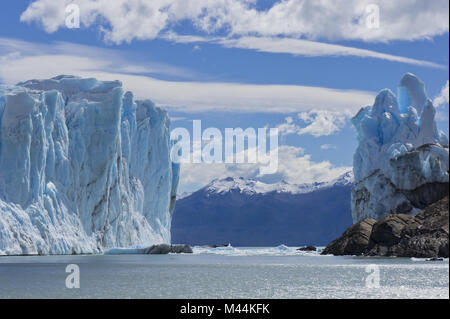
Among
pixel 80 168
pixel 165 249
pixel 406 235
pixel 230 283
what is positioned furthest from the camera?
pixel 165 249

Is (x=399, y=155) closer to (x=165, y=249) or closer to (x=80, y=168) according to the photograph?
(x=165, y=249)

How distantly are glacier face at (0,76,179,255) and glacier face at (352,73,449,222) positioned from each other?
23.2 metres

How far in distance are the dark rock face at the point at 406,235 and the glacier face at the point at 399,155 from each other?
8215mm

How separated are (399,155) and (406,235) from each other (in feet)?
51.0

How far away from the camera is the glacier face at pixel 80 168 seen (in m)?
59.3

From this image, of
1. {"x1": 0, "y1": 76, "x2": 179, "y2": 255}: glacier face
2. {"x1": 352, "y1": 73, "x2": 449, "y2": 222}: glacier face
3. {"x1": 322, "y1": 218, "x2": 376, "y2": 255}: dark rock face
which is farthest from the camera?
{"x1": 352, "y1": 73, "x2": 449, "y2": 222}: glacier face

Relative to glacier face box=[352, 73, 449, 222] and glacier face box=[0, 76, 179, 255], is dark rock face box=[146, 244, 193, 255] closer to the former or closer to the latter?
glacier face box=[0, 76, 179, 255]

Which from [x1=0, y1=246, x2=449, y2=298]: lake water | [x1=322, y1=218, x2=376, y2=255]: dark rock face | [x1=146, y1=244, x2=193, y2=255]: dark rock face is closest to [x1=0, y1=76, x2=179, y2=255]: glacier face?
[x1=146, y1=244, x2=193, y2=255]: dark rock face

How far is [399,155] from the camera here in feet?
225

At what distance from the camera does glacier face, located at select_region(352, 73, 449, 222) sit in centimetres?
6619

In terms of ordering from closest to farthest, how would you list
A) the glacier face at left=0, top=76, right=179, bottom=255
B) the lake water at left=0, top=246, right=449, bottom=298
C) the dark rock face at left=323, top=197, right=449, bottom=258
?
the lake water at left=0, top=246, right=449, bottom=298
the dark rock face at left=323, top=197, right=449, bottom=258
the glacier face at left=0, top=76, right=179, bottom=255

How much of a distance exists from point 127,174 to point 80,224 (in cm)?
1119

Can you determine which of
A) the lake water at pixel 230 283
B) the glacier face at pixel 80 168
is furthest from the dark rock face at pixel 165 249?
the lake water at pixel 230 283

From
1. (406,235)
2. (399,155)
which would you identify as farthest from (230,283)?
(399,155)
